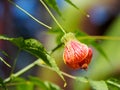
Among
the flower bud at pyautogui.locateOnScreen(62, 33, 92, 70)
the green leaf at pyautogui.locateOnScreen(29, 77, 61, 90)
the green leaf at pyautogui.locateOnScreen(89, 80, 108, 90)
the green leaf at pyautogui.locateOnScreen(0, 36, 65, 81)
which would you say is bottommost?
the green leaf at pyautogui.locateOnScreen(89, 80, 108, 90)

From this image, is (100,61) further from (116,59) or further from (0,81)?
(0,81)

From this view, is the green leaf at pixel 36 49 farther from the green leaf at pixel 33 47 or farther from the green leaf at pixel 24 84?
the green leaf at pixel 24 84

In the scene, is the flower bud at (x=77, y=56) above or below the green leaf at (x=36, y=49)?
below

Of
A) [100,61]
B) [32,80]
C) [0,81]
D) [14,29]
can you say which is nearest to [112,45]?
[100,61]

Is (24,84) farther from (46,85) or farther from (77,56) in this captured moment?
(77,56)

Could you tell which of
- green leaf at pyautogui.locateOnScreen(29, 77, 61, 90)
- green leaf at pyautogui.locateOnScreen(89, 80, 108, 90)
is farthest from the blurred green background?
green leaf at pyautogui.locateOnScreen(29, 77, 61, 90)

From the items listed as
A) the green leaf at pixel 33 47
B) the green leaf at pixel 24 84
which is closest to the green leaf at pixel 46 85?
the green leaf at pixel 24 84

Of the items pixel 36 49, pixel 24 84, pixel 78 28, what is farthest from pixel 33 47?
pixel 78 28

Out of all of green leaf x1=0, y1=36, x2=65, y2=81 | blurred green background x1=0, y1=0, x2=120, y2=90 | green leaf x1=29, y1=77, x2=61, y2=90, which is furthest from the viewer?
blurred green background x1=0, y1=0, x2=120, y2=90

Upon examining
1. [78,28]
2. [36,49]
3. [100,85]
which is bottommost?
[78,28]

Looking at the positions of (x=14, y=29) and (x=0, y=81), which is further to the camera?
(x=14, y=29)

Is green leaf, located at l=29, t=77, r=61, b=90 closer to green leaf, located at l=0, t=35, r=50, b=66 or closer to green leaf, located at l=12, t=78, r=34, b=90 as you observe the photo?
green leaf, located at l=12, t=78, r=34, b=90
